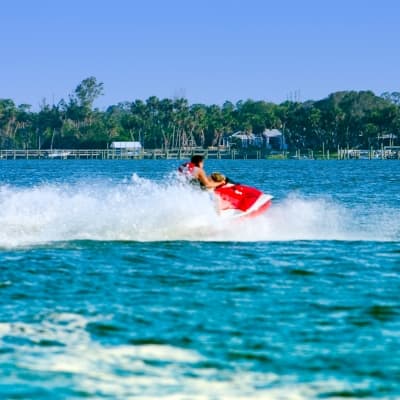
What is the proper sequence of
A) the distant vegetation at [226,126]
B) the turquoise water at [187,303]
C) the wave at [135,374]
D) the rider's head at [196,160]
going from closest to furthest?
1. the wave at [135,374]
2. the turquoise water at [187,303]
3. the rider's head at [196,160]
4. the distant vegetation at [226,126]

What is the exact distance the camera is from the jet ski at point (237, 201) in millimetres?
19859

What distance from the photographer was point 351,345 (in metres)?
10.4

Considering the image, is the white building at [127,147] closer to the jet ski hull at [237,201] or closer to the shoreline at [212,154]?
the shoreline at [212,154]

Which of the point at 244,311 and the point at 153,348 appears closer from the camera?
the point at 153,348

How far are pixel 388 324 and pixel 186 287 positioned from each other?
332 cm

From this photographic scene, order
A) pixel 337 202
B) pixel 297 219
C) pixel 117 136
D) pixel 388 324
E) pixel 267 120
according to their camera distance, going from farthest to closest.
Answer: pixel 117 136
pixel 267 120
pixel 337 202
pixel 297 219
pixel 388 324

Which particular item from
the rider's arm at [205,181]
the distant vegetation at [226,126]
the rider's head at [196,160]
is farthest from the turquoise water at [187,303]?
the distant vegetation at [226,126]

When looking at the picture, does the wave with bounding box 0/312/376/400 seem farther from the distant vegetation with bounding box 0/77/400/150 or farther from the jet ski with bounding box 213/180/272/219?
the distant vegetation with bounding box 0/77/400/150

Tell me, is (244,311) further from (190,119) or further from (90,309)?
(190,119)

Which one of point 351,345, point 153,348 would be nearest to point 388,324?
point 351,345

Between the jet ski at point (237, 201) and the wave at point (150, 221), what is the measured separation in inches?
7.2

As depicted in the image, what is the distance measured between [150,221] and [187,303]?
333 inches

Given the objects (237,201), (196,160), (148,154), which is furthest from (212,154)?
(196,160)

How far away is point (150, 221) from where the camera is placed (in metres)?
20.9
